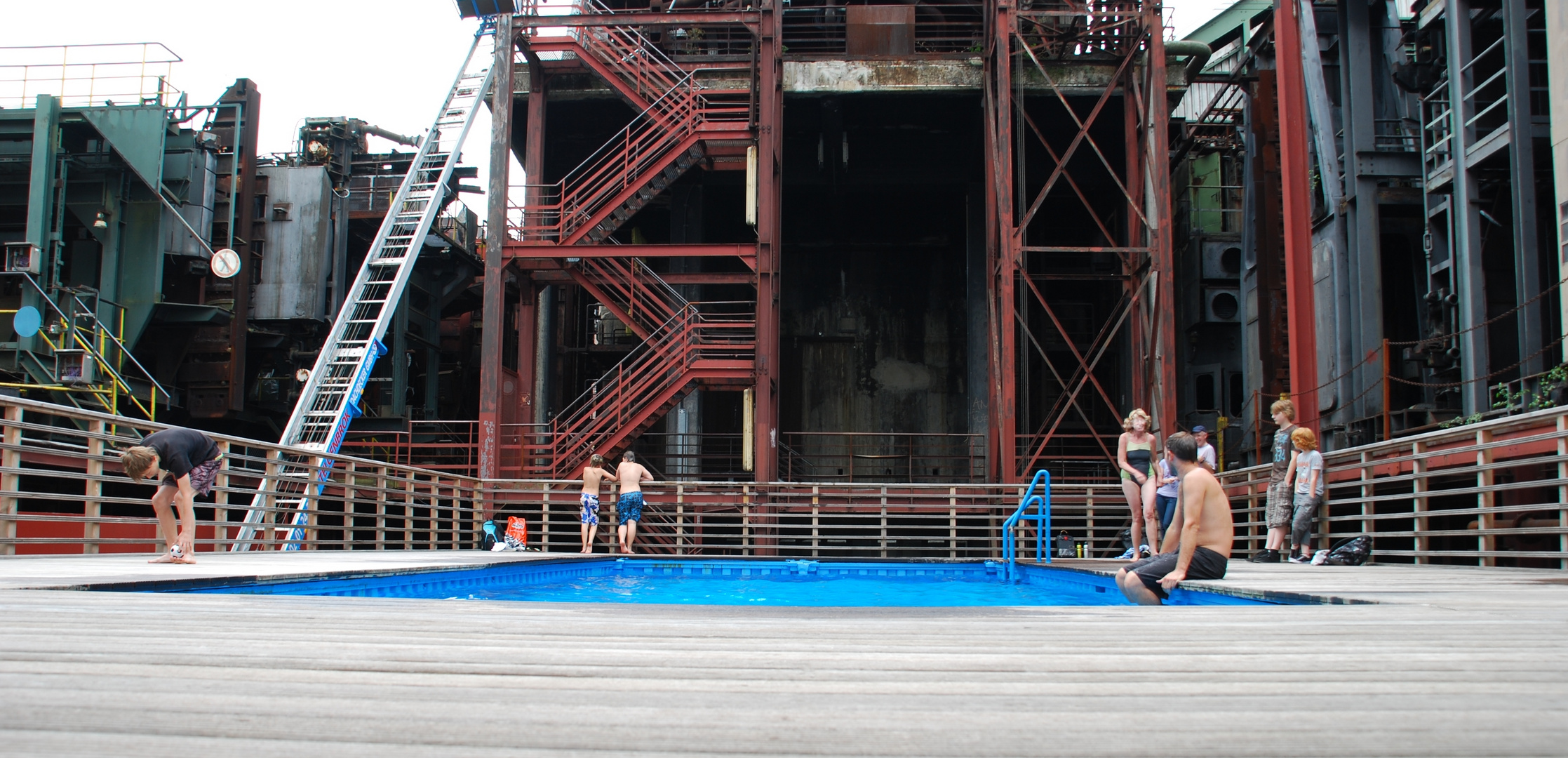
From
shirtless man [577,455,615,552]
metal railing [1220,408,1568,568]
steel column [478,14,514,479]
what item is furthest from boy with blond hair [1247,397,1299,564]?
steel column [478,14,514,479]

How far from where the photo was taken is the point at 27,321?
702 inches

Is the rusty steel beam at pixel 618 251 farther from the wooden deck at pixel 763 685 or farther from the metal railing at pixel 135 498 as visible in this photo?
the wooden deck at pixel 763 685

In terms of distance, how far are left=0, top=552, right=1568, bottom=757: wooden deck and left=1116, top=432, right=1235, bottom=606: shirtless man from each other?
7.17ft

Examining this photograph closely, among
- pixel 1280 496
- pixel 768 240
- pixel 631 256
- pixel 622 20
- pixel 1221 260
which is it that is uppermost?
pixel 622 20

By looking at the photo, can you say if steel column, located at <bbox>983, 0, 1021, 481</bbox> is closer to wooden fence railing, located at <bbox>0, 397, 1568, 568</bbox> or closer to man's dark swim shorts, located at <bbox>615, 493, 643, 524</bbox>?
wooden fence railing, located at <bbox>0, 397, 1568, 568</bbox>

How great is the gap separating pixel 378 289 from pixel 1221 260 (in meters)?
19.7

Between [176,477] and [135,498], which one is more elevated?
[176,477]

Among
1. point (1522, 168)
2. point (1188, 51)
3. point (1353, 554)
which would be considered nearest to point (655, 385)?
point (1353, 554)


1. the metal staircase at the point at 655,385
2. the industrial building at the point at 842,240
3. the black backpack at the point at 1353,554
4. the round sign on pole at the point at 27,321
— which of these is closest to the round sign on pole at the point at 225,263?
the industrial building at the point at 842,240

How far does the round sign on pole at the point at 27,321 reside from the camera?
1773 centimetres

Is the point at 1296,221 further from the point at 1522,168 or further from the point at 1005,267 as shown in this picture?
the point at 1005,267

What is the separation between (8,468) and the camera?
870cm

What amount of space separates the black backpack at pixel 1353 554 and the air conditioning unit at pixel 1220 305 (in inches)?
606

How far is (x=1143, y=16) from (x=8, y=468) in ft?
60.4
